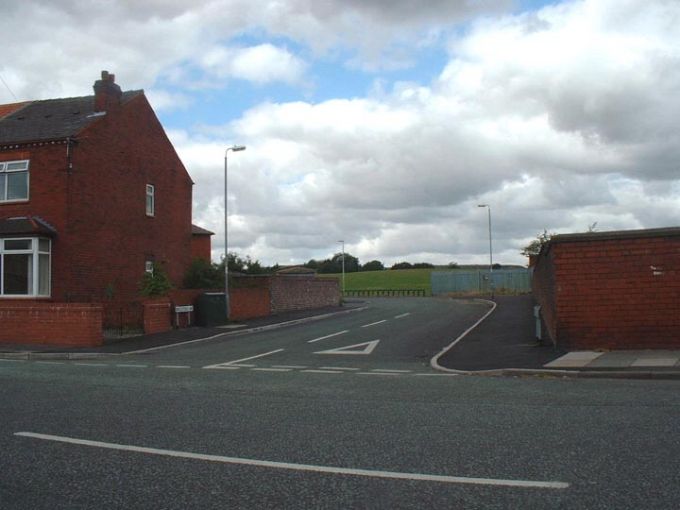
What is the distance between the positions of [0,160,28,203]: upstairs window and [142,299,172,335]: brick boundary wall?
6.75 meters

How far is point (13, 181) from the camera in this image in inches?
982

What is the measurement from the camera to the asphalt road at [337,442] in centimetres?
462

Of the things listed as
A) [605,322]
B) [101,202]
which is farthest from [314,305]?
[605,322]

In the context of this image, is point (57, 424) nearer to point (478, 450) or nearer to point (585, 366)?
point (478, 450)

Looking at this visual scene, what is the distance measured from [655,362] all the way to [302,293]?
28.3 metres

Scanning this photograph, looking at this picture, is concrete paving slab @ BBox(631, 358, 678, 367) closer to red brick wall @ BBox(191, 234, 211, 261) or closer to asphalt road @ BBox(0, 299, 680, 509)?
asphalt road @ BBox(0, 299, 680, 509)

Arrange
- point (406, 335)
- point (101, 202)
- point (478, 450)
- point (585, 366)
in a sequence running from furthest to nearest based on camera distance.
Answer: point (101, 202) < point (406, 335) < point (585, 366) < point (478, 450)

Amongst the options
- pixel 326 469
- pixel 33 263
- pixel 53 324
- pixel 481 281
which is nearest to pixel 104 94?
pixel 33 263

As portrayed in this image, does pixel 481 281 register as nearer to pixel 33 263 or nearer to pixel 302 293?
pixel 302 293

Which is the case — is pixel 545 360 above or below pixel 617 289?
below

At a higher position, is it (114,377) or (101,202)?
(101,202)

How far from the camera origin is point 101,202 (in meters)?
26.0

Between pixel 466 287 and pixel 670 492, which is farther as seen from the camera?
pixel 466 287

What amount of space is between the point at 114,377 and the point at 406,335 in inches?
462
